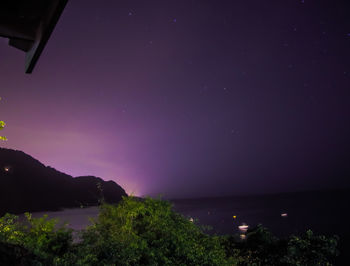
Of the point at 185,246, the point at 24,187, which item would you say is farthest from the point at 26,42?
the point at 24,187

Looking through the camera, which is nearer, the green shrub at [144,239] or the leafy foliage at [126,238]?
the leafy foliage at [126,238]

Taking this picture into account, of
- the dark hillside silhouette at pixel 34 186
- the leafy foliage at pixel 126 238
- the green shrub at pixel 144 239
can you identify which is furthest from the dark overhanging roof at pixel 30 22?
the dark hillside silhouette at pixel 34 186

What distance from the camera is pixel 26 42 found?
7.32ft

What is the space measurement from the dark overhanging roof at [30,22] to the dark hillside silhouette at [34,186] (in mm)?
109164

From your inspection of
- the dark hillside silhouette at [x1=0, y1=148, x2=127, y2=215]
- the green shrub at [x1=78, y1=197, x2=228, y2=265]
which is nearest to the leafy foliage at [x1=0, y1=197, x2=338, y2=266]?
the green shrub at [x1=78, y1=197, x2=228, y2=265]

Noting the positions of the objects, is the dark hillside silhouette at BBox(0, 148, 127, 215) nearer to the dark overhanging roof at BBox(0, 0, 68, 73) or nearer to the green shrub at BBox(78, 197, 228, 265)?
the green shrub at BBox(78, 197, 228, 265)

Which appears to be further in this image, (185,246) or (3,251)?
(185,246)

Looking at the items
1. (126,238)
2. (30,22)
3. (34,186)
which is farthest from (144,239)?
(34,186)

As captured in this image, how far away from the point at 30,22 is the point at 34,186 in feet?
510

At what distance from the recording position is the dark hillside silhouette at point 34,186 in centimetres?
11456

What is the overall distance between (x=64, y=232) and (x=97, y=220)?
1.56 meters

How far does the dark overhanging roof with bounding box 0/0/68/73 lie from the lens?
1801mm

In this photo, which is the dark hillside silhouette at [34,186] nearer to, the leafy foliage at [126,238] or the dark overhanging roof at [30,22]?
the leafy foliage at [126,238]

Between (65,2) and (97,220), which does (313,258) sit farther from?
(65,2)
